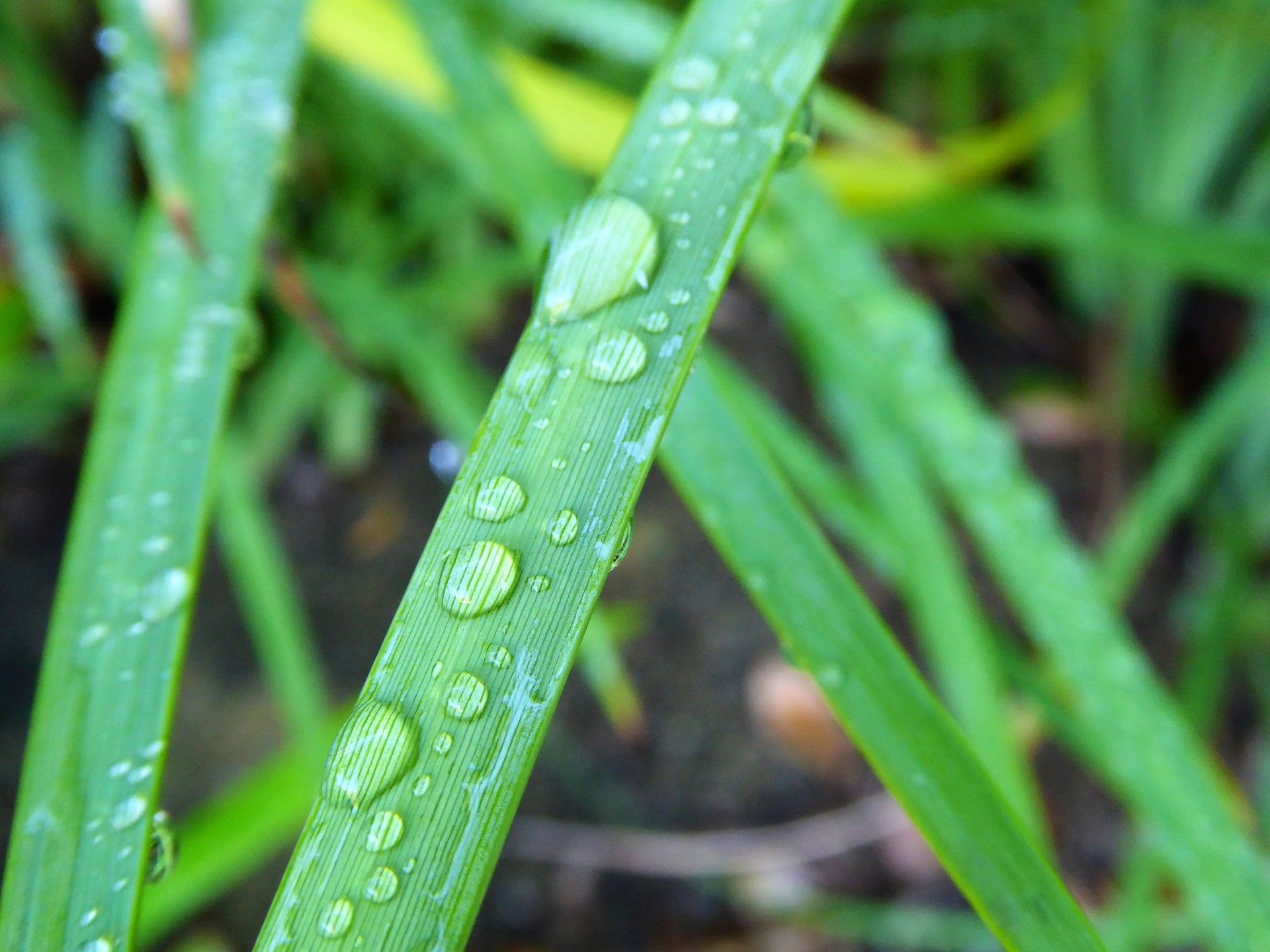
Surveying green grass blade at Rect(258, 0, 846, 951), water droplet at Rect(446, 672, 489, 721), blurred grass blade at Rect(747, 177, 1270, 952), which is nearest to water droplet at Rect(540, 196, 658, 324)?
green grass blade at Rect(258, 0, 846, 951)

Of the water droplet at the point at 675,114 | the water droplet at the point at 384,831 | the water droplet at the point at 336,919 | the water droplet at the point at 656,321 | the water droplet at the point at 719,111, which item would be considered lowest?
the water droplet at the point at 336,919

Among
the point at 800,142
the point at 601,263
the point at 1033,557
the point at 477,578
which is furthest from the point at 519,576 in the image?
the point at 1033,557

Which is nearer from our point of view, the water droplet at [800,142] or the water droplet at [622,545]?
the water droplet at [622,545]

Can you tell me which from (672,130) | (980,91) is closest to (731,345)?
(980,91)

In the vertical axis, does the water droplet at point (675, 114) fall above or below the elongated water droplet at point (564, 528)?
above

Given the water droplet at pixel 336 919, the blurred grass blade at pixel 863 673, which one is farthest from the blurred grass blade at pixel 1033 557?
the water droplet at pixel 336 919

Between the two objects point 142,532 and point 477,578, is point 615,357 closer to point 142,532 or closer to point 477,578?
point 477,578

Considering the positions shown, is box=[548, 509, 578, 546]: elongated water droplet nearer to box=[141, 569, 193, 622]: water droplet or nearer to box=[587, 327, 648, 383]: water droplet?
box=[587, 327, 648, 383]: water droplet

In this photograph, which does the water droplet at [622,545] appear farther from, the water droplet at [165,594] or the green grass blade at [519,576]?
the water droplet at [165,594]
